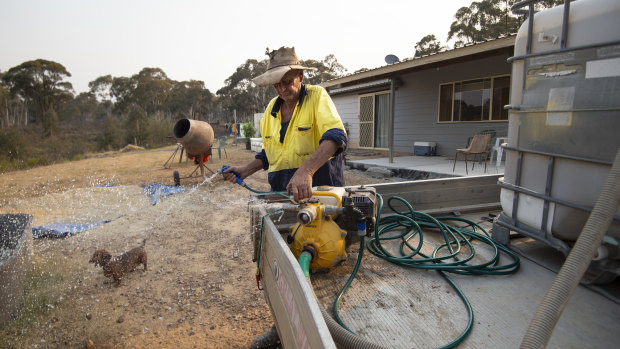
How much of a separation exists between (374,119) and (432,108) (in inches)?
128

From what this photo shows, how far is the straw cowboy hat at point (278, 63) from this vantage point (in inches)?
89.1

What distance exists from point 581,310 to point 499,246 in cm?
64

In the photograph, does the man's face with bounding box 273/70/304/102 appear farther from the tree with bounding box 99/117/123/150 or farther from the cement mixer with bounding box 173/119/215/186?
the tree with bounding box 99/117/123/150

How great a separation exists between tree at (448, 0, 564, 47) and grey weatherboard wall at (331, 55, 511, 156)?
1795 centimetres

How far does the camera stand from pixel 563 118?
1528 millimetres

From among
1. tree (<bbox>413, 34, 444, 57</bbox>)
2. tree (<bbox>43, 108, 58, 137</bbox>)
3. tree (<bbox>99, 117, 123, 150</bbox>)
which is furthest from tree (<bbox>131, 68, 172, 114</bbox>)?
tree (<bbox>413, 34, 444, 57</bbox>)

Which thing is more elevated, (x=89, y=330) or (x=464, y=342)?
(x=464, y=342)

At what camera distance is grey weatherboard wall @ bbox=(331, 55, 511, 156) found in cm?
938

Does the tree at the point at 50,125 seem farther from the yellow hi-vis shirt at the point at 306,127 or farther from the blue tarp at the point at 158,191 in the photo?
the yellow hi-vis shirt at the point at 306,127

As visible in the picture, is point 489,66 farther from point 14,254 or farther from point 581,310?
point 14,254

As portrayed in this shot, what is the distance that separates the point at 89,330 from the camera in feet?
9.27

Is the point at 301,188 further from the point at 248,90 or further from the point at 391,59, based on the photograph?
the point at 248,90

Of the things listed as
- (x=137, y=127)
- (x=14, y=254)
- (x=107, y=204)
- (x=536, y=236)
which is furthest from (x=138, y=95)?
(x=536, y=236)

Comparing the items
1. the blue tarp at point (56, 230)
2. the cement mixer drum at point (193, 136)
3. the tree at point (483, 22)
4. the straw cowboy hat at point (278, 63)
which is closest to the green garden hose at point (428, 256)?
the straw cowboy hat at point (278, 63)
